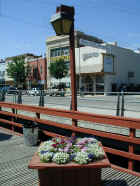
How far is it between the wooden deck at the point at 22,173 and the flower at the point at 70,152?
1045 mm

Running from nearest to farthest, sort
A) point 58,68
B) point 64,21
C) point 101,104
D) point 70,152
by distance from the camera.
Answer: point 70,152, point 64,21, point 101,104, point 58,68

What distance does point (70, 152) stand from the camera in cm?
299

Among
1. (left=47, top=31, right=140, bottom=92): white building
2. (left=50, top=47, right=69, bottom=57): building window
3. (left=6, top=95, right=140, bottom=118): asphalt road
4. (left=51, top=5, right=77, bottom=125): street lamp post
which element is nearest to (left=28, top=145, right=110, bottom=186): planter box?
(left=51, top=5, right=77, bottom=125): street lamp post

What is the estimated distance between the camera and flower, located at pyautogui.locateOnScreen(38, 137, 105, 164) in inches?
110

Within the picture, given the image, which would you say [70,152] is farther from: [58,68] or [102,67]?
[58,68]

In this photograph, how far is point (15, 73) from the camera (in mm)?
49281

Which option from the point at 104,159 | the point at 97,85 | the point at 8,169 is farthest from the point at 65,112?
A: the point at 97,85

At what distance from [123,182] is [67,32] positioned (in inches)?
146

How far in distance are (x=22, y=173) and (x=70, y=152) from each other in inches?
67.9

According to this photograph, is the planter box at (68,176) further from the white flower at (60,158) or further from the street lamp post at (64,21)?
the street lamp post at (64,21)

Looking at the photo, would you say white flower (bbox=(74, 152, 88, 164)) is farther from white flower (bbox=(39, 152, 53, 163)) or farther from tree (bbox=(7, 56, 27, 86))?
tree (bbox=(7, 56, 27, 86))

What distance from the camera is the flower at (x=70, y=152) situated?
2803 millimetres

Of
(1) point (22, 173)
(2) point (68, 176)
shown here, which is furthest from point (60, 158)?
(1) point (22, 173)

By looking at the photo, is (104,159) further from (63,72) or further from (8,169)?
(63,72)
